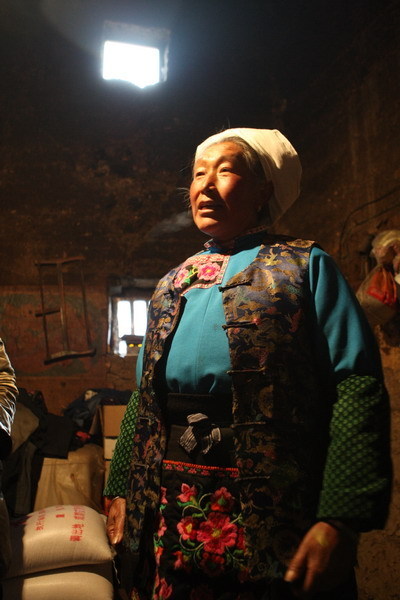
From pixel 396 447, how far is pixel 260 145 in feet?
7.84

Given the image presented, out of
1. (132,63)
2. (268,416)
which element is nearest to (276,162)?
(268,416)

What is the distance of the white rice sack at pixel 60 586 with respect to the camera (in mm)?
2564

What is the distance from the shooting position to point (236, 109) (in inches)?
227

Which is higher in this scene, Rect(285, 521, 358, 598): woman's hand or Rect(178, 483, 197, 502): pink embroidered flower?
Rect(178, 483, 197, 502): pink embroidered flower

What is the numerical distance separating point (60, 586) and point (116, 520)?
1781 mm

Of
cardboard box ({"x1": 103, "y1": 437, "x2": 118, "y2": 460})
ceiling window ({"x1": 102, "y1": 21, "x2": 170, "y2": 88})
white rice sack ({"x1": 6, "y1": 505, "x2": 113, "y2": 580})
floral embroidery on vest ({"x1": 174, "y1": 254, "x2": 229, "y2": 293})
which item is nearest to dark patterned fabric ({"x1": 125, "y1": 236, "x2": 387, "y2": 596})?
floral embroidery on vest ({"x1": 174, "y1": 254, "x2": 229, "y2": 293})

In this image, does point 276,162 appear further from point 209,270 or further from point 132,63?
point 132,63

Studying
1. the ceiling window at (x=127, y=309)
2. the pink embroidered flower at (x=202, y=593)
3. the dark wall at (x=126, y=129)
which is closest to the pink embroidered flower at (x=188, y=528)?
the pink embroidered flower at (x=202, y=593)

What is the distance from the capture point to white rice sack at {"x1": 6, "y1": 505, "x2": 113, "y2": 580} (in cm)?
264

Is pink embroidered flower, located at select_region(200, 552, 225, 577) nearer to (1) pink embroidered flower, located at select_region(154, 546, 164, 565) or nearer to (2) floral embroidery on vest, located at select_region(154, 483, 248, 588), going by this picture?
(2) floral embroidery on vest, located at select_region(154, 483, 248, 588)

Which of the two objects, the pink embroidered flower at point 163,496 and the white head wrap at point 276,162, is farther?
the white head wrap at point 276,162

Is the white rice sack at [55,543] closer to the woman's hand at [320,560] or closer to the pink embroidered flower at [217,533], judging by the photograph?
the pink embroidered flower at [217,533]

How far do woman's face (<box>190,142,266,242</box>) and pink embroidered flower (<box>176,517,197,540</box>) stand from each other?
2.46 ft

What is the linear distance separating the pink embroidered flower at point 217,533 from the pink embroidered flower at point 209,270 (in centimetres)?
60
